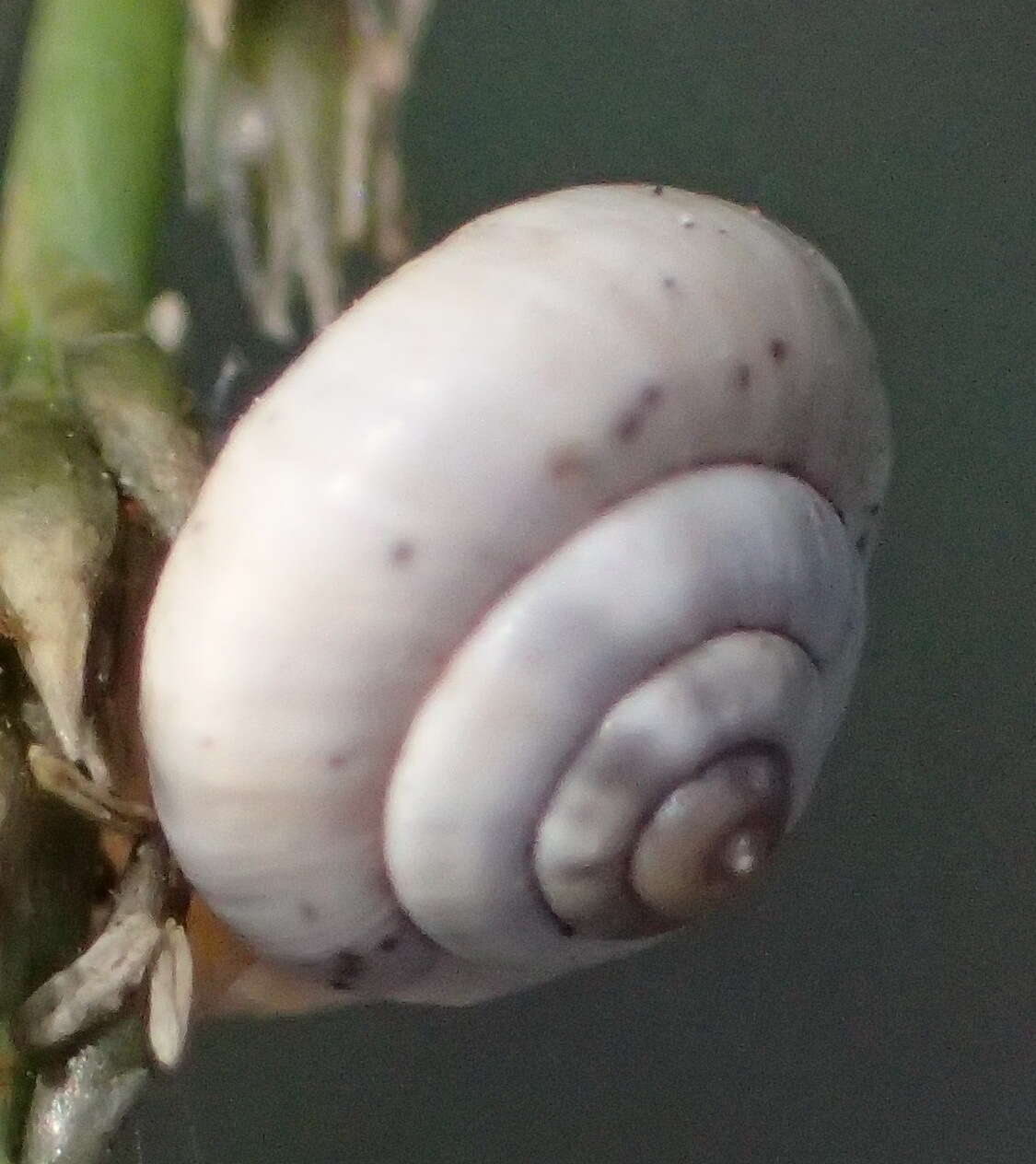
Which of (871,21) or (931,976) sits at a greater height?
(871,21)

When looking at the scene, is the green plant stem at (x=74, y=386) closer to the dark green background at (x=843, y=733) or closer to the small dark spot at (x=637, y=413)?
the small dark spot at (x=637, y=413)

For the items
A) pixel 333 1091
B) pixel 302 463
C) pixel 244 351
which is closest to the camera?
pixel 302 463

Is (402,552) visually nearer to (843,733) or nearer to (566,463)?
(566,463)

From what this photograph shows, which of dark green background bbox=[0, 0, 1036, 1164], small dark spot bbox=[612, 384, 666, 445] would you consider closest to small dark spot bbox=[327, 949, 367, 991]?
small dark spot bbox=[612, 384, 666, 445]

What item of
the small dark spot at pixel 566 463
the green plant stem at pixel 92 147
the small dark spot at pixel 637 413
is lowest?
the small dark spot at pixel 566 463

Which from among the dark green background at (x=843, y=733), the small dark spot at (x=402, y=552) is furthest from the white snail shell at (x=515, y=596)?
the dark green background at (x=843, y=733)

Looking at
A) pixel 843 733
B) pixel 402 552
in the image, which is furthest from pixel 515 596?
pixel 843 733

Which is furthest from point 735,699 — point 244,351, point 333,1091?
point 333,1091

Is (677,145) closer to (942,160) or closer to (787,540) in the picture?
(942,160)
